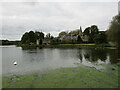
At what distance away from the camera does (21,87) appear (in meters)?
6.73

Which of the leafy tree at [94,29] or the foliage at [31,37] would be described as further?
the foliage at [31,37]

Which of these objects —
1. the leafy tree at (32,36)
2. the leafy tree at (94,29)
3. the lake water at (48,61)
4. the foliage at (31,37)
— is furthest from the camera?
the foliage at (31,37)

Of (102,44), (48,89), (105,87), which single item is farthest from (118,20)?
(102,44)

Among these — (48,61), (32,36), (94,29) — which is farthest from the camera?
(32,36)

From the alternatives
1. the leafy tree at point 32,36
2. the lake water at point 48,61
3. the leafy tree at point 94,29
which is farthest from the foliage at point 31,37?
the lake water at point 48,61

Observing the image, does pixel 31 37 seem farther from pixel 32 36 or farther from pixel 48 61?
pixel 48 61

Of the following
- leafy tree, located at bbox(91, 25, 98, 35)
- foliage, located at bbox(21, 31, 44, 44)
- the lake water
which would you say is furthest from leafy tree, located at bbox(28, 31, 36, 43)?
the lake water

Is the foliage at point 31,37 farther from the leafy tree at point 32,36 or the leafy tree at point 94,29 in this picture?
the leafy tree at point 94,29

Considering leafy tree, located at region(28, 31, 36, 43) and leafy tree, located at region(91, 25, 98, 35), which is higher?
leafy tree, located at region(91, 25, 98, 35)

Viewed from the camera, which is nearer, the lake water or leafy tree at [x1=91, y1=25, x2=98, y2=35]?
the lake water

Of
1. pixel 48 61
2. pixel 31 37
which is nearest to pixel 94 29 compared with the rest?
pixel 31 37

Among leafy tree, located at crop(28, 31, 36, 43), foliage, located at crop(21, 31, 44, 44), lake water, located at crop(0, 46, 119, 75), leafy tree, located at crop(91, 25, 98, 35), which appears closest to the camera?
lake water, located at crop(0, 46, 119, 75)

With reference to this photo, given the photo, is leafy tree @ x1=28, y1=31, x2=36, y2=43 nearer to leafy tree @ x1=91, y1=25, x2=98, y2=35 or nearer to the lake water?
leafy tree @ x1=91, y1=25, x2=98, y2=35

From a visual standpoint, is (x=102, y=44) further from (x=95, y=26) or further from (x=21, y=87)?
(x=21, y=87)
